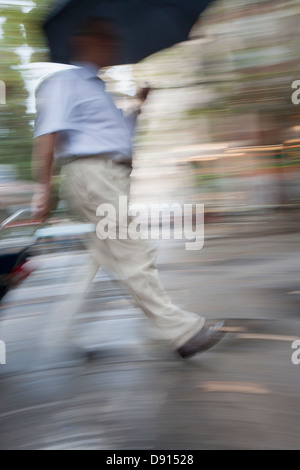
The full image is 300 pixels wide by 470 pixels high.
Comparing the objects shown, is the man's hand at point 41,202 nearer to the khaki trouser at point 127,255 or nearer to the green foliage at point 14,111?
the khaki trouser at point 127,255

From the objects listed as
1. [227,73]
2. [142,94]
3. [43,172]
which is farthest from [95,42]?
[227,73]

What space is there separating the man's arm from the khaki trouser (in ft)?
0.67

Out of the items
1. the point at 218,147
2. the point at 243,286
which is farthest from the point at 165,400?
the point at 218,147

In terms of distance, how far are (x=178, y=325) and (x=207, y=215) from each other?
50.2 feet

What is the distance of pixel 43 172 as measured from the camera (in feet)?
10.2

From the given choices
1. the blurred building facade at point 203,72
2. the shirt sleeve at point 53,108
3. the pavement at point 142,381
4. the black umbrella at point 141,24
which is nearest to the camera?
the pavement at point 142,381

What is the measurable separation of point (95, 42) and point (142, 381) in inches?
71.3

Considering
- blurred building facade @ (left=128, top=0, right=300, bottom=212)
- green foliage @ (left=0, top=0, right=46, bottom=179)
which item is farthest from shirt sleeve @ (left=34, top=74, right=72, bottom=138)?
green foliage @ (left=0, top=0, right=46, bottom=179)

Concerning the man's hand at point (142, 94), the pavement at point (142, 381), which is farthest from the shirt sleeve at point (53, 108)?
the pavement at point (142, 381)

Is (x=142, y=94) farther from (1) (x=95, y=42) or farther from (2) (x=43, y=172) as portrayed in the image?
(2) (x=43, y=172)

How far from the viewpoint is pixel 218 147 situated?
21266 mm

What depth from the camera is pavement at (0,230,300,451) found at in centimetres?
259

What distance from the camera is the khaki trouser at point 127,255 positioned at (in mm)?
3238

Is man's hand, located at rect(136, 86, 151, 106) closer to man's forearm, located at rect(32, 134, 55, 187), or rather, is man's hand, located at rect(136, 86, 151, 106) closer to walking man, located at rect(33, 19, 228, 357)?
walking man, located at rect(33, 19, 228, 357)
